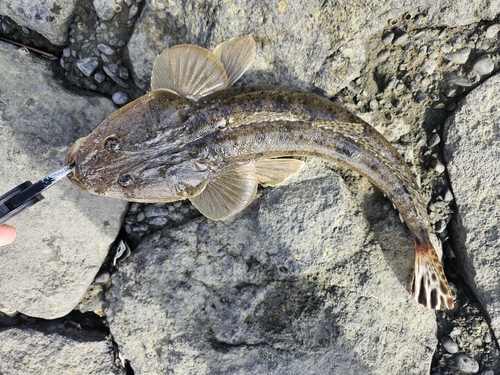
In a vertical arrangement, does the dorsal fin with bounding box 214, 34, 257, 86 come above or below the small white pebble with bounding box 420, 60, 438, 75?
below

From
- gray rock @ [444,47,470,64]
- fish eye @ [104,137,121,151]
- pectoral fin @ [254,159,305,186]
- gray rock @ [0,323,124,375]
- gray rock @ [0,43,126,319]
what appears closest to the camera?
fish eye @ [104,137,121,151]

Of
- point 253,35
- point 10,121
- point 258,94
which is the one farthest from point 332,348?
point 10,121

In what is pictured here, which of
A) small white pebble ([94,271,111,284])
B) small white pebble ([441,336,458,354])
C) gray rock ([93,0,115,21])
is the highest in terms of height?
gray rock ([93,0,115,21])

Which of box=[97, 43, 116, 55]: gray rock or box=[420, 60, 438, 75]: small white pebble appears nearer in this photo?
box=[420, 60, 438, 75]: small white pebble

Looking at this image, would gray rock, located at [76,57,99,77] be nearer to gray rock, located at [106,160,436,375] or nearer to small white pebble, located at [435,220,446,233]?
gray rock, located at [106,160,436,375]

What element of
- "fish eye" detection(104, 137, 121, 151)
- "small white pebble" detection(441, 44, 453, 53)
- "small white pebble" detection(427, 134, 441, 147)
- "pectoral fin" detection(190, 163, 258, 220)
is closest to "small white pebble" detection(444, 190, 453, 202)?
"small white pebble" detection(427, 134, 441, 147)

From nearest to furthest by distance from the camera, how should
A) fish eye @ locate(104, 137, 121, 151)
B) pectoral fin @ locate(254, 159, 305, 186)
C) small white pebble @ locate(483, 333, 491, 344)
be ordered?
fish eye @ locate(104, 137, 121, 151)
pectoral fin @ locate(254, 159, 305, 186)
small white pebble @ locate(483, 333, 491, 344)

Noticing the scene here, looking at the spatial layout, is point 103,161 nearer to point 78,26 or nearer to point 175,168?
point 175,168

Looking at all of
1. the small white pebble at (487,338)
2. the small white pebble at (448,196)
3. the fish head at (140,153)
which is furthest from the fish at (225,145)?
the small white pebble at (487,338)
